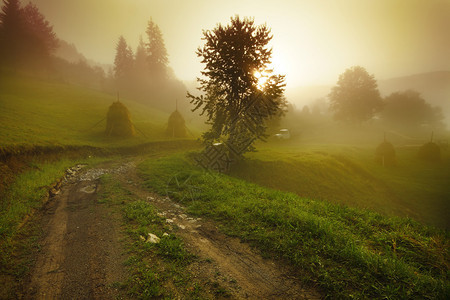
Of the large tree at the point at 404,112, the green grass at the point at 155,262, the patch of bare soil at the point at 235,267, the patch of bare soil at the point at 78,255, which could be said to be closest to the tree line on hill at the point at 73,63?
the patch of bare soil at the point at 78,255

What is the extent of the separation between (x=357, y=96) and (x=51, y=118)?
70070mm

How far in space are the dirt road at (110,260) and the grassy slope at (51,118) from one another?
11739 mm

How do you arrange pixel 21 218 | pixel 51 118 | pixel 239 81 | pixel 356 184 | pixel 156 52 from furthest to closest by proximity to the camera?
pixel 156 52 < pixel 51 118 < pixel 356 184 < pixel 239 81 < pixel 21 218

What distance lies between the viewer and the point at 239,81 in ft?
56.9

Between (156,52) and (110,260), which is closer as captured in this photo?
(110,260)

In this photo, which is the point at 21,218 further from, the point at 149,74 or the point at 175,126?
the point at 149,74

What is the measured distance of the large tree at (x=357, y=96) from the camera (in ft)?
173

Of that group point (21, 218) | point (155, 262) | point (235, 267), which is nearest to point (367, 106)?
point (235, 267)

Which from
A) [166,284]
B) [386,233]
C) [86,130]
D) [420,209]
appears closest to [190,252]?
[166,284]

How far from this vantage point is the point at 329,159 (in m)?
23.9

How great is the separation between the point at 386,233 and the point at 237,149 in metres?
13.6

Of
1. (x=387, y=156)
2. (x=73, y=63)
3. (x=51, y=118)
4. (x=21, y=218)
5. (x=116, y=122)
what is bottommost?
(x=21, y=218)

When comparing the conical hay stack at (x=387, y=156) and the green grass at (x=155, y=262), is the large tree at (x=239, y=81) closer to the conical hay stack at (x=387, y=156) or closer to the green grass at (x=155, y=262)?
the green grass at (x=155, y=262)

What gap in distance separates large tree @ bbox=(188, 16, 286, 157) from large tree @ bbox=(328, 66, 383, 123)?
164 feet
